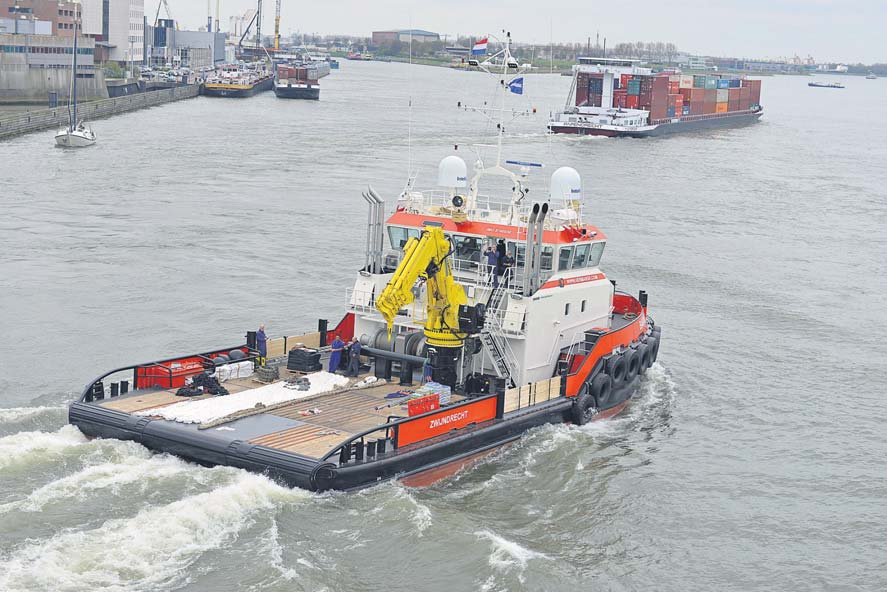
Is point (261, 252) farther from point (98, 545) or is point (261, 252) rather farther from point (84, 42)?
point (84, 42)

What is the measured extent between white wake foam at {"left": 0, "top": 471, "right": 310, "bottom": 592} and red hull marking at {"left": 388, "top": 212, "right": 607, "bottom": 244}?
23.0 ft

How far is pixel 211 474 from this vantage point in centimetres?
1611

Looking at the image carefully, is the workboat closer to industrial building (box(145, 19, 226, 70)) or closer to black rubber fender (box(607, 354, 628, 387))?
black rubber fender (box(607, 354, 628, 387))

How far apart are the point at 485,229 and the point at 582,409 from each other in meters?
3.86

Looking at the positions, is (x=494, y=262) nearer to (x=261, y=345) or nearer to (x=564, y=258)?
(x=564, y=258)

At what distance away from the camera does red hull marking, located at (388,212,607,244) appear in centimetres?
2081

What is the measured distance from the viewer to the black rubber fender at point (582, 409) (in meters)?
20.5

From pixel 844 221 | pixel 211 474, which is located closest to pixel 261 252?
pixel 211 474

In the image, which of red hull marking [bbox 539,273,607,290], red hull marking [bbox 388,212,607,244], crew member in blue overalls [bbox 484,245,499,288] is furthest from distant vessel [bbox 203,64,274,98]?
crew member in blue overalls [bbox 484,245,499,288]

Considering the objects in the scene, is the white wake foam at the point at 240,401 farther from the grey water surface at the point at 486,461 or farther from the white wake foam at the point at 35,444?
the white wake foam at the point at 35,444

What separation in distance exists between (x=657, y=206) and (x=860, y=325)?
809 inches

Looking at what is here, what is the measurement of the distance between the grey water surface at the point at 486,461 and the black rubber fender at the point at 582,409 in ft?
0.87

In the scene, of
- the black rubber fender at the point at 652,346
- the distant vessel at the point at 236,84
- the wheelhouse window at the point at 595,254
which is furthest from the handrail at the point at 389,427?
the distant vessel at the point at 236,84

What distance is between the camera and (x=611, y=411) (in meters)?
22.4
